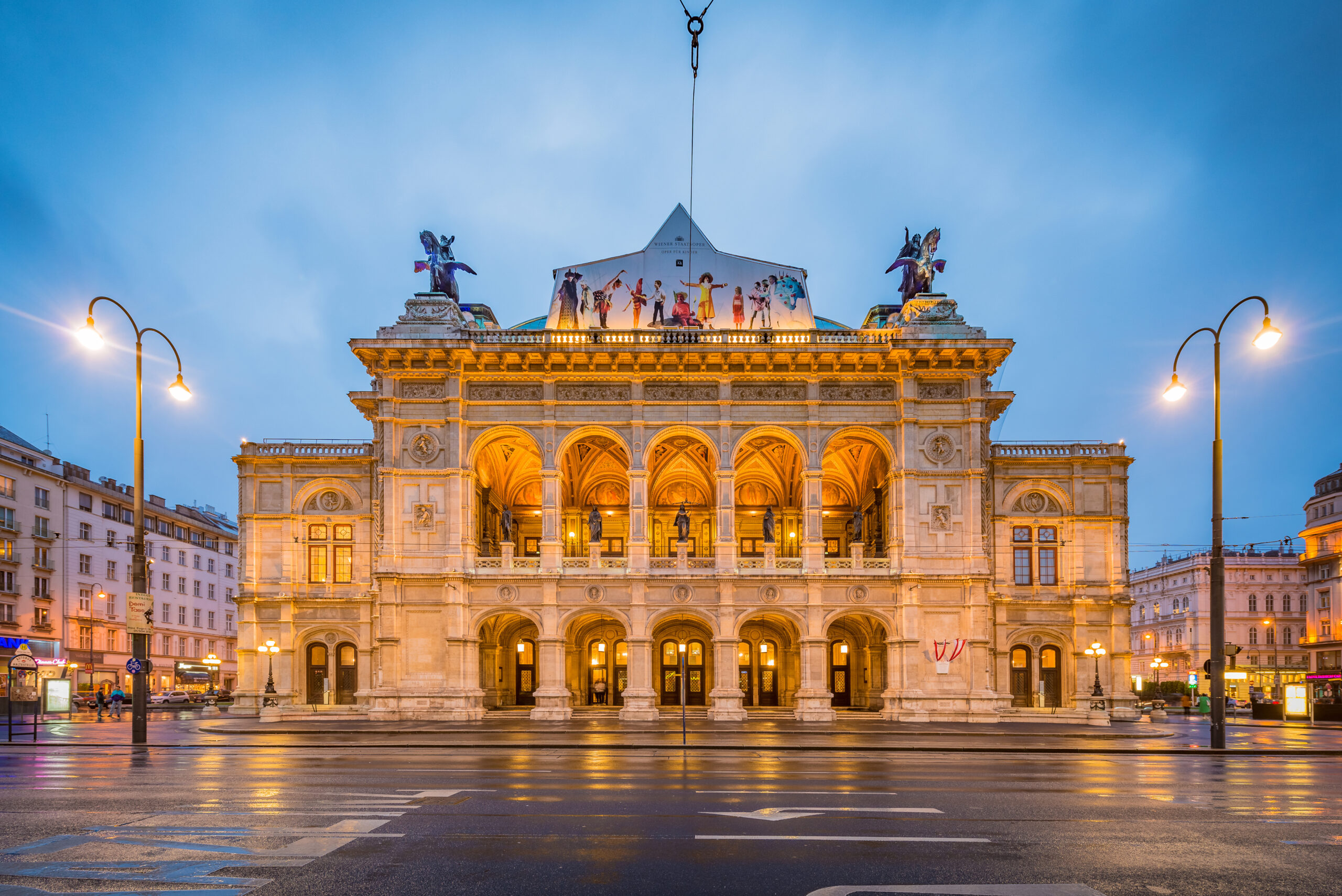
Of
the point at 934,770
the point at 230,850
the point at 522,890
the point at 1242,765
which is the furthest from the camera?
the point at 1242,765

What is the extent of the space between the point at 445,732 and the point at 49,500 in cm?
5203

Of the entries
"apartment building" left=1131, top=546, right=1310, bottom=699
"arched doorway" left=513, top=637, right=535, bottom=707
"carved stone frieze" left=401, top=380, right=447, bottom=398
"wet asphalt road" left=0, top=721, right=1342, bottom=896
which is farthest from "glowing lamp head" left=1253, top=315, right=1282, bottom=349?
"apartment building" left=1131, top=546, right=1310, bottom=699

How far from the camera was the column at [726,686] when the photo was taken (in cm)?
4044

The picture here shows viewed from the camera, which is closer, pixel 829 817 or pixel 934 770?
pixel 829 817

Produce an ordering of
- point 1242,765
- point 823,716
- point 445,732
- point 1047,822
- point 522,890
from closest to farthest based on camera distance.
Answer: point 522,890
point 1047,822
point 1242,765
point 445,732
point 823,716

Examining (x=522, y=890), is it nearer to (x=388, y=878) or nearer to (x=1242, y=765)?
(x=388, y=878)

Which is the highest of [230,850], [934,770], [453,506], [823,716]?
[453,506]

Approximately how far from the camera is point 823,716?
39938mm

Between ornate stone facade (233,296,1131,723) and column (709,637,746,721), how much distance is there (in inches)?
4.3

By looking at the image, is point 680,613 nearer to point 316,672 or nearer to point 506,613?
point 506,613

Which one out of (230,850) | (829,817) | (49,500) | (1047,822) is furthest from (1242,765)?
(49,500)

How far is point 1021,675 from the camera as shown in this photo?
148 feet

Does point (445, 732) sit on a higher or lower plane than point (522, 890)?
lower

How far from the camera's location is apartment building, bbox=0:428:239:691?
212ft
